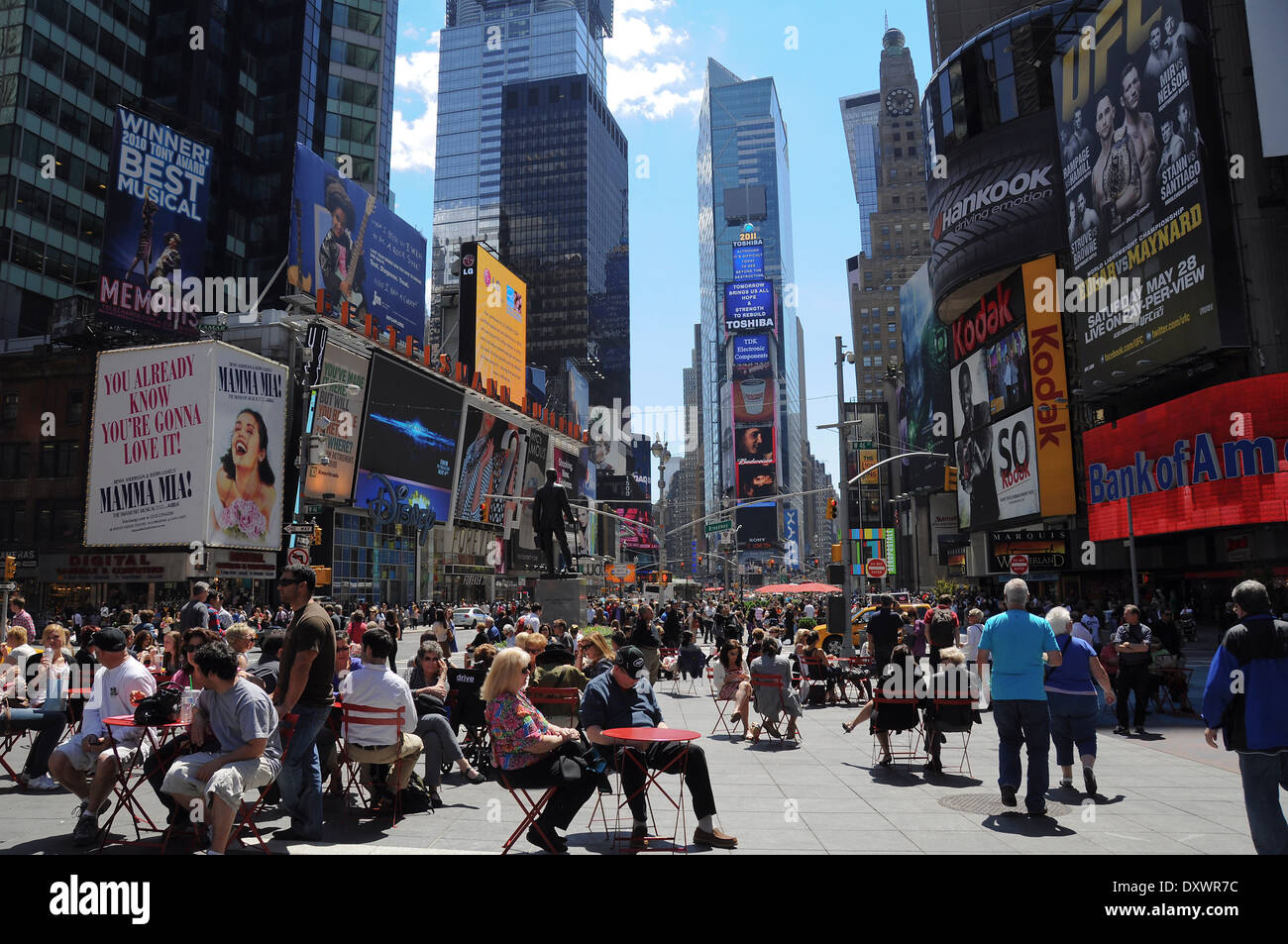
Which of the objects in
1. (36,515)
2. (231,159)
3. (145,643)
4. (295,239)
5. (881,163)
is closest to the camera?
(145,643)

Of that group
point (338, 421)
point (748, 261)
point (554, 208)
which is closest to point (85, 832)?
point (338, 421)

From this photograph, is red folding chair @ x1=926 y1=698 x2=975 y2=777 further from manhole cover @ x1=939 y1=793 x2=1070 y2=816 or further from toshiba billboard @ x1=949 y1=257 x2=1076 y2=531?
toshiba billboard @ x1=949 y1=257 x2=1076 y2=531

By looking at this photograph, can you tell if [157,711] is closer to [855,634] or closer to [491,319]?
[855,634]

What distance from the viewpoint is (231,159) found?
7125 centimetres

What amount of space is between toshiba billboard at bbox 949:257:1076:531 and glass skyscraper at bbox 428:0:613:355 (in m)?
136

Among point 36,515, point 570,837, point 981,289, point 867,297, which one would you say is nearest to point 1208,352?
point 981,289

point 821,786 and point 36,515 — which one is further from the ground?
point 36,515

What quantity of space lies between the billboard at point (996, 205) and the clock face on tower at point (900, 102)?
102103 millimetres

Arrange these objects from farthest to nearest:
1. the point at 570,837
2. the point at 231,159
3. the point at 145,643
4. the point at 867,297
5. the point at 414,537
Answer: the point at 867,297 < the point at 231,159 < the point at 414,537 < the point at 145,643 < the point at 570,837

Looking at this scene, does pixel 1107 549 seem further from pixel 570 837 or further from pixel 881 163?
pixel 881 163

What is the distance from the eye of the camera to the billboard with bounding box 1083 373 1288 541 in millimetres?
29000

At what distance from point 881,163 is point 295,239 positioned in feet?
390

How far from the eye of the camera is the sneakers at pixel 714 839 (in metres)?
6.38

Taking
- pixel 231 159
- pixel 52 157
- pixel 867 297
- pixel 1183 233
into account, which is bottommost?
pixel 1183 233
